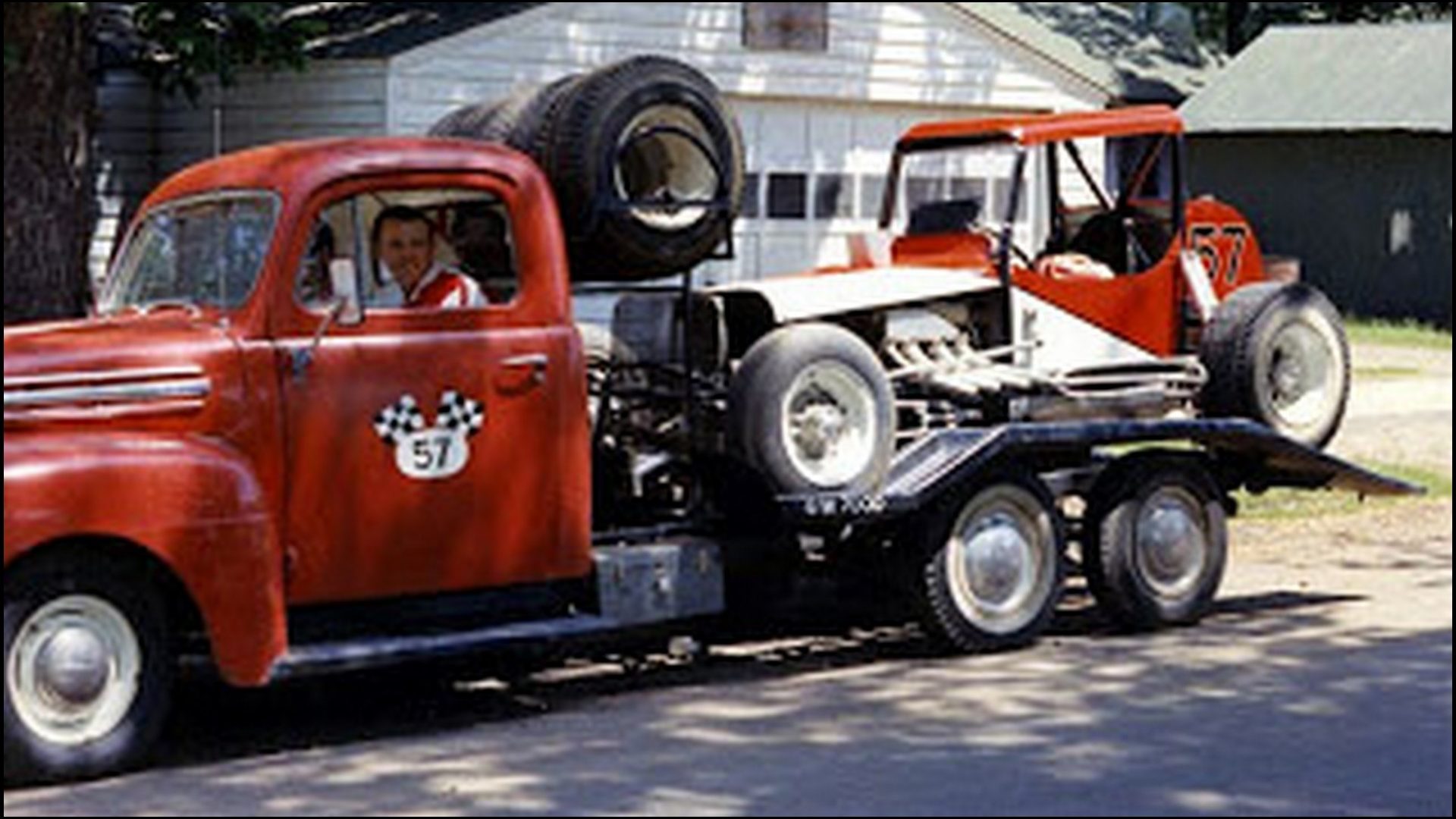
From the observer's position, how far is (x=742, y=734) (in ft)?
32.3

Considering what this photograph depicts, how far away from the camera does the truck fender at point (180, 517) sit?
9125 mm

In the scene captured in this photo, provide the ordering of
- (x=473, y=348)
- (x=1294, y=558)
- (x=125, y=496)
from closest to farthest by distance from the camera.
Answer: (x=125, y=496)
(x=473, y=348)
(x=1294, y=558)

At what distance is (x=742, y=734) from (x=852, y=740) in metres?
0.37

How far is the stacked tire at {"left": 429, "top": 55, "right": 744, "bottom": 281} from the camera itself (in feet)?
35.6

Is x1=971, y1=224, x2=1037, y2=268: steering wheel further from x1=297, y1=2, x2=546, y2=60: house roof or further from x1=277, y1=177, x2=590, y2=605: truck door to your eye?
x1=297, y1=2, x2=546, y2=60: house roof

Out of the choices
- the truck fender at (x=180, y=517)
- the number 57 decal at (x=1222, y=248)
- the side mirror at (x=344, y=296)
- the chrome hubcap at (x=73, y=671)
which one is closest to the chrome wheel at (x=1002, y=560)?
the number 57 decal at (x=1222, y=248)

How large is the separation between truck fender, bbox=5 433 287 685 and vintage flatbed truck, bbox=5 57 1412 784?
11 millimetres

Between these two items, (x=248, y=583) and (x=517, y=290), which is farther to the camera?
(x=517, y=290)

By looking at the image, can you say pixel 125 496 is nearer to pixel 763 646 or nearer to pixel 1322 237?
pixel 763 646

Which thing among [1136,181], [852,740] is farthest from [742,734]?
[1136,181]

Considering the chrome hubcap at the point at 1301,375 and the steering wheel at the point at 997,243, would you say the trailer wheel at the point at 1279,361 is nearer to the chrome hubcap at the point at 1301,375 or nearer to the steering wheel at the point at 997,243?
the chrome hubcap at the point at 1301,375

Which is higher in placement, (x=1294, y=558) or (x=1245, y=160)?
(x=1245, y=160)

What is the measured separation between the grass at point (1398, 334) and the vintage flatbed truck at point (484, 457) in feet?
51.2

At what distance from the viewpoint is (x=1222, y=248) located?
45.3ft
